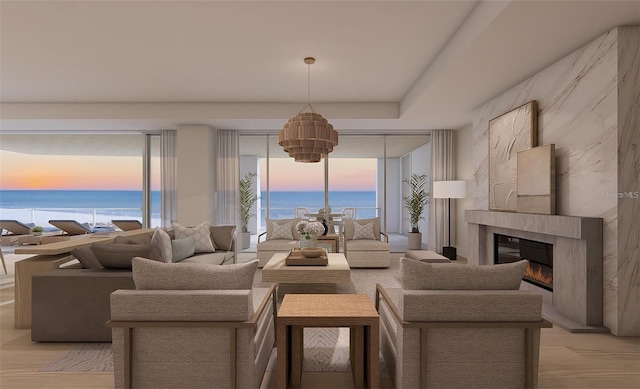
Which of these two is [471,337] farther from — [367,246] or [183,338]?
[367,246]

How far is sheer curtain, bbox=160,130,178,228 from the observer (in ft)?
24.9

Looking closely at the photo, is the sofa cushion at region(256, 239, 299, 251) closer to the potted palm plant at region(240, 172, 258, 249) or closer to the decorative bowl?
the decorative bowl

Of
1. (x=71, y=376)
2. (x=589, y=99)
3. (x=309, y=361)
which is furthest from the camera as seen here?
(x=589, y=99)

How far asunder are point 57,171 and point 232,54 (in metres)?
11.3

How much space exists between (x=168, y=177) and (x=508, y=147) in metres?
6.36

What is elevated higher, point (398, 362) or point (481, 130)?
point (481, 130)

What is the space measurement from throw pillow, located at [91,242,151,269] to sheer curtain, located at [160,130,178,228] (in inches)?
185

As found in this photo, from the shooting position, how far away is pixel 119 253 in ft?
9.89

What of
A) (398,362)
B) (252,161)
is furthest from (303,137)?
(252,161)

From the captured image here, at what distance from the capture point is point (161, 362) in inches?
79.0

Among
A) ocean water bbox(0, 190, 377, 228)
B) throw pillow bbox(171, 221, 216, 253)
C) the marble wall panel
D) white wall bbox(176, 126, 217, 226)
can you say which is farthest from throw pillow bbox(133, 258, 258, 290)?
ocean water bbox(0, 190, 377, 228)

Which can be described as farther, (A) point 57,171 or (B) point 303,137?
(A) point 57,171

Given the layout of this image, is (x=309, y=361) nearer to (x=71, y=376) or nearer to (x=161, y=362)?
(x=161, y=362)

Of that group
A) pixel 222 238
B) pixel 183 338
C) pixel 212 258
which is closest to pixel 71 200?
pixel 222 238
